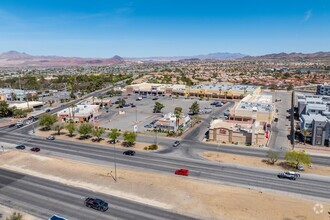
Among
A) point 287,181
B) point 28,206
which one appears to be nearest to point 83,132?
point 28,206

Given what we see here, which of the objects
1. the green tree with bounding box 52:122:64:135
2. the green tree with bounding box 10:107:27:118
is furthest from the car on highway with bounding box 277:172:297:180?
the green tree with bounding box 10:107:27:118

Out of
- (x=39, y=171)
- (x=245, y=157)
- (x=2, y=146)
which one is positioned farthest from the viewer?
(x=2, y=146)

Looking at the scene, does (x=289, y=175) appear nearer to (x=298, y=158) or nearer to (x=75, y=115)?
(x=298, y=158)

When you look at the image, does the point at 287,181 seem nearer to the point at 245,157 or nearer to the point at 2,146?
the point at 245,157

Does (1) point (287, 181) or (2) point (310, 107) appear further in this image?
(2) point (310, 107)

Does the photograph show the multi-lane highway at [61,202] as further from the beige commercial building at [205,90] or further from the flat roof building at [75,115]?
the beige commercial building at [205,90]

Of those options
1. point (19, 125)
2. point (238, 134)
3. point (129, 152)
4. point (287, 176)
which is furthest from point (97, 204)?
point (19, 125)
